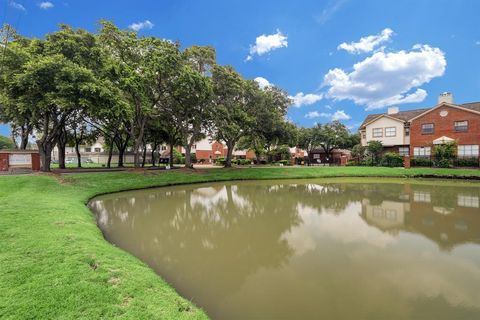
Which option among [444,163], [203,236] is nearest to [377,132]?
[444,163]

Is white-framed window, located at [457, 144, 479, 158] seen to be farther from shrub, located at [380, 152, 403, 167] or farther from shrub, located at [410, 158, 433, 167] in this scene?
shrub, located at [380, 152, 403, 167]

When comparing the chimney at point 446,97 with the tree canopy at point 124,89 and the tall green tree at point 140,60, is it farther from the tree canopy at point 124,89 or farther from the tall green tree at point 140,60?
the tall green tree at point 140,60

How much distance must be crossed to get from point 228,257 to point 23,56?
20.5 meters

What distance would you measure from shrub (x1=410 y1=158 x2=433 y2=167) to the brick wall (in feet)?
11.5

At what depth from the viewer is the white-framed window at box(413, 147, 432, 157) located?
1259 inches

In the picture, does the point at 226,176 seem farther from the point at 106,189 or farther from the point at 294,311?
the point at 294,311

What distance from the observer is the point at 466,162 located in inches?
1104

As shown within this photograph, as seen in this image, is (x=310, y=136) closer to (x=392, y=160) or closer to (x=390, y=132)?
(x=390, y=132)

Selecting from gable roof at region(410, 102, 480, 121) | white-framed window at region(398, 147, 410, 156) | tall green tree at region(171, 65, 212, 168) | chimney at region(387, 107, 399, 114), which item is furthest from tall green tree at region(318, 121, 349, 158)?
tall green tree at region(171, 65, 212, 168)

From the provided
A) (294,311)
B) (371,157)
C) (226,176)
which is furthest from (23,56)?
(371,157)

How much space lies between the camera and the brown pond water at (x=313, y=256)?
4.20 meters

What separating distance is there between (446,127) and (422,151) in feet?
11.9

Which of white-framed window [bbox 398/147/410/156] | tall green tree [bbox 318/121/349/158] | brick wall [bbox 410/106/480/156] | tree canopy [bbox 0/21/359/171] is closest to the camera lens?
tree canopy [bbox 0/21/359/171]

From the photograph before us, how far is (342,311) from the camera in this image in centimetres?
402
